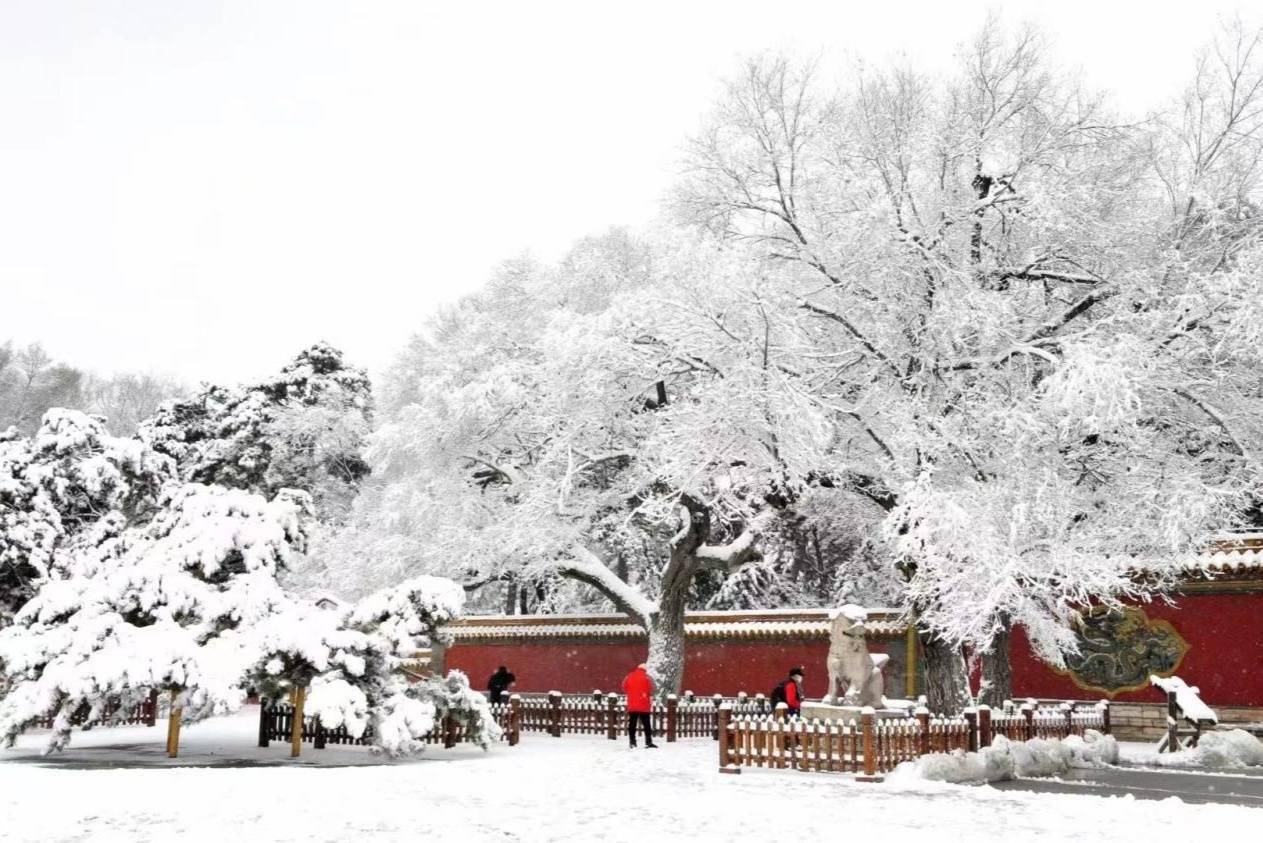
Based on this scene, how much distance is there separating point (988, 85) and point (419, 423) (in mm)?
13245

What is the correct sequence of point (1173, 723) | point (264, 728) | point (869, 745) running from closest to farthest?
1. point (869, 745)
2. point (1173, 723)
3. point (264, 728)

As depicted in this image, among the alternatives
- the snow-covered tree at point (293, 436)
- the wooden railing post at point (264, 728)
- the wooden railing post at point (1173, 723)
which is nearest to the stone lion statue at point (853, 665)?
the wooden railing post at point (1173, 723)

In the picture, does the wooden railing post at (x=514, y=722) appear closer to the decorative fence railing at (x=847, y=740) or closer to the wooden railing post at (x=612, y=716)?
the wooden railing post at (x=612, y=716)

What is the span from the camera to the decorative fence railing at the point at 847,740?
13.7 m

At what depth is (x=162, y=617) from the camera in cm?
1518

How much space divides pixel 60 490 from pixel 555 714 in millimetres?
11843

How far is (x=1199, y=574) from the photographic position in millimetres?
20500

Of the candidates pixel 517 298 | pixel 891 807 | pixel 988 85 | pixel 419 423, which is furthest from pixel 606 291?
pixel 891 807

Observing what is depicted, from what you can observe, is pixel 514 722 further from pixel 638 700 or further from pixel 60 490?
pixel 60 490

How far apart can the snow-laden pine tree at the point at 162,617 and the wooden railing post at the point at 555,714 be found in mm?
6034

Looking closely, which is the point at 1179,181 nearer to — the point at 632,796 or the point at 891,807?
the point at 891,807

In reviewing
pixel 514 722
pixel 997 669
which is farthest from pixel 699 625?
pixel 997 669

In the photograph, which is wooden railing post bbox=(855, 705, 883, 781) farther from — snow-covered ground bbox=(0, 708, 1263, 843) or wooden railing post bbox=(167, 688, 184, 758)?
wooden railing post bbox=(167, 688, 184, 758)

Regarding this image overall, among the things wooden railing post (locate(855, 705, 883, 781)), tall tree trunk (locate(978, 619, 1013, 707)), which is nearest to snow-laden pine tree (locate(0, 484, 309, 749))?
wooden railing post (locate(855, 705, 883, 781))
